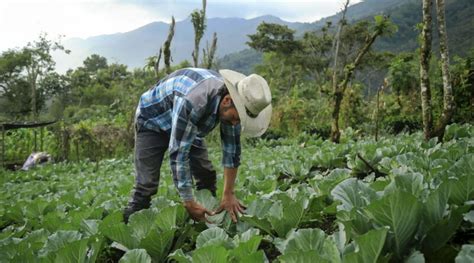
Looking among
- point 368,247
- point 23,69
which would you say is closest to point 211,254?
point 368,247

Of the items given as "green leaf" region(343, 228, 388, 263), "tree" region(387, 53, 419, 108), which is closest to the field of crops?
"green leaf" region(343, 228, 388, 263)

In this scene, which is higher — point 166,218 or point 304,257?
point 304,257

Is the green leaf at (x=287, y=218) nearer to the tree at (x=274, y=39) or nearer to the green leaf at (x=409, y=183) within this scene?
the green leaf at (x=409, y=183)

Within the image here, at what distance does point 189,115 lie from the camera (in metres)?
2.41

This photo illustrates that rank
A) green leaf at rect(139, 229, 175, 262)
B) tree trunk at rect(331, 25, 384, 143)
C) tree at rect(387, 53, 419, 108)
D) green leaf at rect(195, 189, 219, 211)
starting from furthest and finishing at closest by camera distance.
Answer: tree at rect(387, 53, 419, 108), tree trunk at rect(331, 25, 384, 143), green leaf at rect(195, 189, 219, 211), green leaf at rect(139, 229, 175, 262)

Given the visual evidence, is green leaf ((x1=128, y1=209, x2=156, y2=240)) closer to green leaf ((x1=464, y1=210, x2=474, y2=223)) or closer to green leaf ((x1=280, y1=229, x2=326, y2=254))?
green leaf ((x1=280, y1=229, x2=326, y2=254))

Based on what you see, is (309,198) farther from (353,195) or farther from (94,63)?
(94,63)

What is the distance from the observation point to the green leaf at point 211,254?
159 centimetres

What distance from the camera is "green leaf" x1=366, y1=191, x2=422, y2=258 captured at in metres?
1.52

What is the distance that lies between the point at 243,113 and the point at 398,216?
40.7 inches

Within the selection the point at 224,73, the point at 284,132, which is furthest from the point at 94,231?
the point at 284,132

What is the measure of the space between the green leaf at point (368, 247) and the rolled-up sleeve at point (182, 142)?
4.03 feet

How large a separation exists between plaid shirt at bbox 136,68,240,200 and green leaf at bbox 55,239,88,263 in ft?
2.18

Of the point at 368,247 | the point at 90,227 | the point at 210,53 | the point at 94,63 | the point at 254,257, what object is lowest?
the point at 90,227
